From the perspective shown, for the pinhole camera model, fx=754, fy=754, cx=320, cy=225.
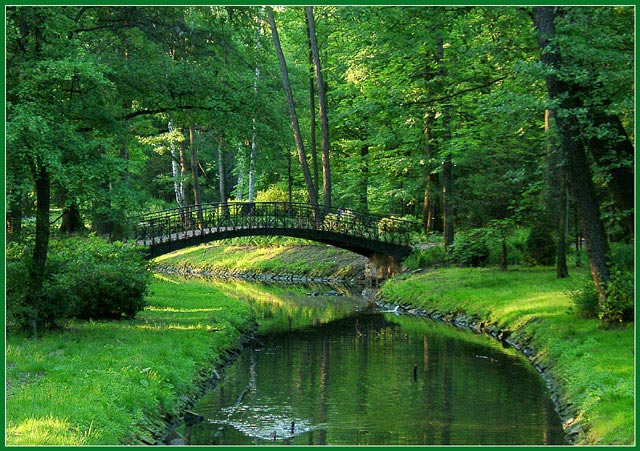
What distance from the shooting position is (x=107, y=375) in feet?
38.7

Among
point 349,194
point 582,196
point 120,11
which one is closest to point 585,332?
point 582,196

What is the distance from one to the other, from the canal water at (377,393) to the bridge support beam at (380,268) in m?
11.3

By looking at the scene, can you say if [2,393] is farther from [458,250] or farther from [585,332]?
[458,250]

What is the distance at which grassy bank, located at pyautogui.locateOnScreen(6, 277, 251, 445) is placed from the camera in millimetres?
9148

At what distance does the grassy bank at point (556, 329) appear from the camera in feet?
35.3

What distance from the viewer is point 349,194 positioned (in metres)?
41.0

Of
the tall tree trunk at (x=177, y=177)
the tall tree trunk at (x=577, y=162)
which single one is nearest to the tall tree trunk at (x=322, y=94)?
the tall tree trunk at (x=177, y=177)

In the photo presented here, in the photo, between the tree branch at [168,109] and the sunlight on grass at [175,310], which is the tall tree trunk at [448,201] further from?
the tree branch at [168,109]

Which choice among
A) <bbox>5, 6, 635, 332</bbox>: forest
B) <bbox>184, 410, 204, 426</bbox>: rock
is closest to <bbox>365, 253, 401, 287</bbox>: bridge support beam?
<bbox>5, 6, 635, 332</bbox>: forest

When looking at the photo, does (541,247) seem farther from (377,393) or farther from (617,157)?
(377,393)

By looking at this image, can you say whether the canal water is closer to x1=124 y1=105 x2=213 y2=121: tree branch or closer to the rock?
the rock

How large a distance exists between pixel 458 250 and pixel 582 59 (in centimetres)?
1380

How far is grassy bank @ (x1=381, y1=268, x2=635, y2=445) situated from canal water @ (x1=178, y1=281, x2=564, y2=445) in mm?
581

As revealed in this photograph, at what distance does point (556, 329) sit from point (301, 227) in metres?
17.7
